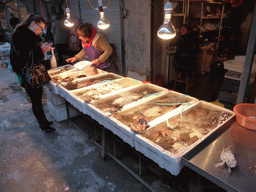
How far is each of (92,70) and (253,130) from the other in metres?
3.49

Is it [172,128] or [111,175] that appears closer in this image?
[172,128]

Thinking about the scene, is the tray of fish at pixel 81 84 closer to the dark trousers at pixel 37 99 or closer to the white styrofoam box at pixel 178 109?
the dark trousers at pixel 37 99

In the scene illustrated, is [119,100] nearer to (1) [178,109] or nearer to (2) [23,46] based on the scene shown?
(1) [178,109]

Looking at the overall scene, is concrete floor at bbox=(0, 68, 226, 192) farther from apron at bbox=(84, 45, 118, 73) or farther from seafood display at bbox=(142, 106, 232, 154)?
apron at bbox=(84, 45, 118, 73)

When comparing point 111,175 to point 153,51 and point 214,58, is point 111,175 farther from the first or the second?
point 214,58

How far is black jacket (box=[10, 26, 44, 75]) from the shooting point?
3.27 m

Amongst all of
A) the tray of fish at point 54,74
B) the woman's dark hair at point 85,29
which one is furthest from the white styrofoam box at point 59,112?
the woman's dark hair at point 85,29

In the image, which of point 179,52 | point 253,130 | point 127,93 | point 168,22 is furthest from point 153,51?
point 253,130

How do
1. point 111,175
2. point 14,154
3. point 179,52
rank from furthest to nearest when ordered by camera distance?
1. point 179,52
2. point 14,154
3. point 111,175

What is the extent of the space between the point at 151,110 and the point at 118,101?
0.58 meters

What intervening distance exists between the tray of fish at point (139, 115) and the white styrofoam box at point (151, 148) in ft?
0.29

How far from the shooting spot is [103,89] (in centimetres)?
345

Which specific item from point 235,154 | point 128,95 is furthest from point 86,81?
point 235,154

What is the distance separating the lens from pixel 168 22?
2160mm
